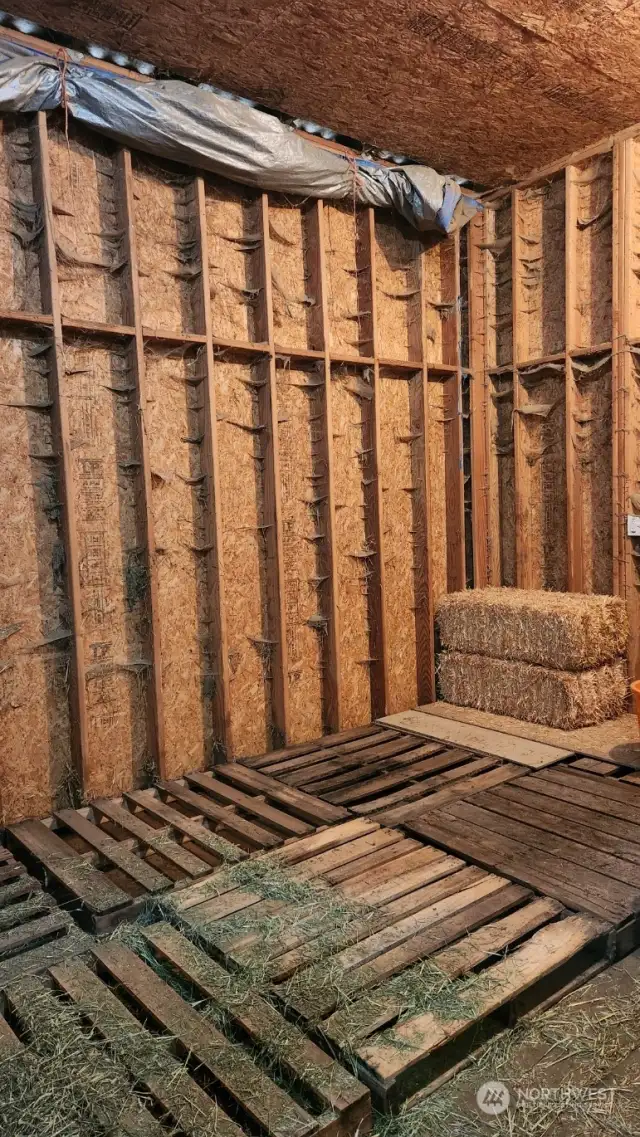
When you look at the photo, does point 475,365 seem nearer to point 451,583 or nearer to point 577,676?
point 451,583

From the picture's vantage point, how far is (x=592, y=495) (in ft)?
16.6

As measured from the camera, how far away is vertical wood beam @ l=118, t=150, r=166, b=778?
3801 millimetres

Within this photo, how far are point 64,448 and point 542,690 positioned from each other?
308 centimetres

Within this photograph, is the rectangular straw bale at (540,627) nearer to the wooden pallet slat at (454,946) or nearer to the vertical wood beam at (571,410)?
the vertical wood beam at (571,410)

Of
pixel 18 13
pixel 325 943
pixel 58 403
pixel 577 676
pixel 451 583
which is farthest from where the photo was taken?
pixel 451 583

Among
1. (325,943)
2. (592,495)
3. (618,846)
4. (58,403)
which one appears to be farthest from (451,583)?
(325,943)

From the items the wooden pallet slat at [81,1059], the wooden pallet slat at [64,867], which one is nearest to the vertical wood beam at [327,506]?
the wooden pallet slat at [64,867]

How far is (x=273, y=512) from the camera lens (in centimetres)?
446

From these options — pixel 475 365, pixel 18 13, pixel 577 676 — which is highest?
pixel 18 13

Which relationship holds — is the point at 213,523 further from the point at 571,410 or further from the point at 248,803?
the point at 571,410

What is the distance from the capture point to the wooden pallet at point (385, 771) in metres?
3.68

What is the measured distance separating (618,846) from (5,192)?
3.98 meters

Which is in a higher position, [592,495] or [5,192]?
[5,192]

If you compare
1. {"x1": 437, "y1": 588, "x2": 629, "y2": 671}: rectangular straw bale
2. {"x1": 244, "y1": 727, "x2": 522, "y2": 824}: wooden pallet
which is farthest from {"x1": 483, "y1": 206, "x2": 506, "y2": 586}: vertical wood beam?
{"x1": 244, "y1": 727, "x2": 522, "y2": 824}: wooden pallet
